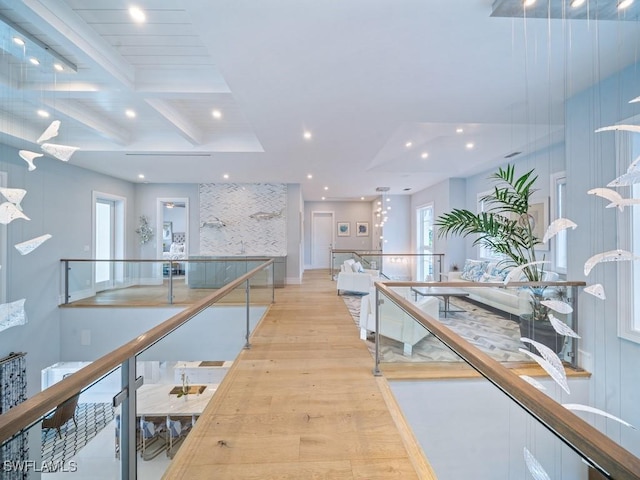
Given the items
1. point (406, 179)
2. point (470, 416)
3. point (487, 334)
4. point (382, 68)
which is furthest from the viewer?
point (406, 179)

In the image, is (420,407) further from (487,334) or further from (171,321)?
(171,321)

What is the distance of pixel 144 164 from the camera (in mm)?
6004

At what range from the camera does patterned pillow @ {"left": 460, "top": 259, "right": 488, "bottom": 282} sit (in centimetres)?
610

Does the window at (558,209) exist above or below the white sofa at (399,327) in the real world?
above

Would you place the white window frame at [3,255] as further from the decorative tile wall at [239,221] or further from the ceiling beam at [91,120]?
the decorative tile wall at [239,221]

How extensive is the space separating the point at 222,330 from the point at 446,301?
388 cm

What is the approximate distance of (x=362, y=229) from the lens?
11742 mm

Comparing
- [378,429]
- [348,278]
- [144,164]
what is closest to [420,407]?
[378,429]

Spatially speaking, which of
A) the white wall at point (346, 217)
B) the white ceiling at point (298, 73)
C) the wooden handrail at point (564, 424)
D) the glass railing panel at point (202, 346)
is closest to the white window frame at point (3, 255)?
the white ceiling at point (298, 73)

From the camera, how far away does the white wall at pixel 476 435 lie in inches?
110

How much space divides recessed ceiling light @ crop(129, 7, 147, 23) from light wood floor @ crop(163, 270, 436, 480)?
10.7 feet

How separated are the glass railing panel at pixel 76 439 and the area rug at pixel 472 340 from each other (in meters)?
2.37

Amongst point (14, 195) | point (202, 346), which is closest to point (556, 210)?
point (202, 346)

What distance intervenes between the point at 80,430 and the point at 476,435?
345 cm
